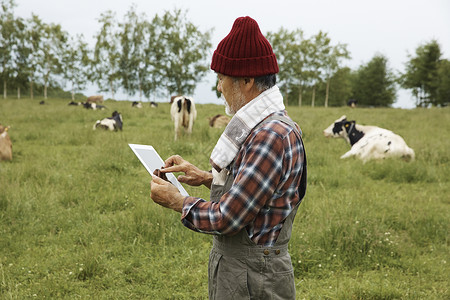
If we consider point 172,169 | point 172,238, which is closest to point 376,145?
point 172,238

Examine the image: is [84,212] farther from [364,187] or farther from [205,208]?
[364,187]

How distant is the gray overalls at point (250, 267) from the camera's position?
167cm

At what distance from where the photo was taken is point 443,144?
9.57 metres

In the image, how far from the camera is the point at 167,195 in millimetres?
1660

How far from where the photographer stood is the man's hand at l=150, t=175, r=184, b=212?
64.6 inches

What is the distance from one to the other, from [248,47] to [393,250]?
3469 mm

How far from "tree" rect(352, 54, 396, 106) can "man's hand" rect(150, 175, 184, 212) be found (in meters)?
58.2

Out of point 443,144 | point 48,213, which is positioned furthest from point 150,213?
point 443,144

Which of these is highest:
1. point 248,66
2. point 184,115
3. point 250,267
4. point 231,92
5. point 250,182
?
point 248,66

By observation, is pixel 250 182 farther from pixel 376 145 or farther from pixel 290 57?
pixel 290 57

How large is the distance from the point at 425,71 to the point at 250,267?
47.4 meters

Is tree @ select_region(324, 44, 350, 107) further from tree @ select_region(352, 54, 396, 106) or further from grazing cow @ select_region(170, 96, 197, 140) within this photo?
grazing cow @ select_region(170, 96, 197, 140)

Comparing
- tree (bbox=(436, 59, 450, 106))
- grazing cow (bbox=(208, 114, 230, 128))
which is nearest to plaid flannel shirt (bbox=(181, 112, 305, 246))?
grazing cow (bbox=(208, 114, 230, 128))

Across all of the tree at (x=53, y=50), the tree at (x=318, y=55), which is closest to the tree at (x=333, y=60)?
the tree at (x=318, y=55)
